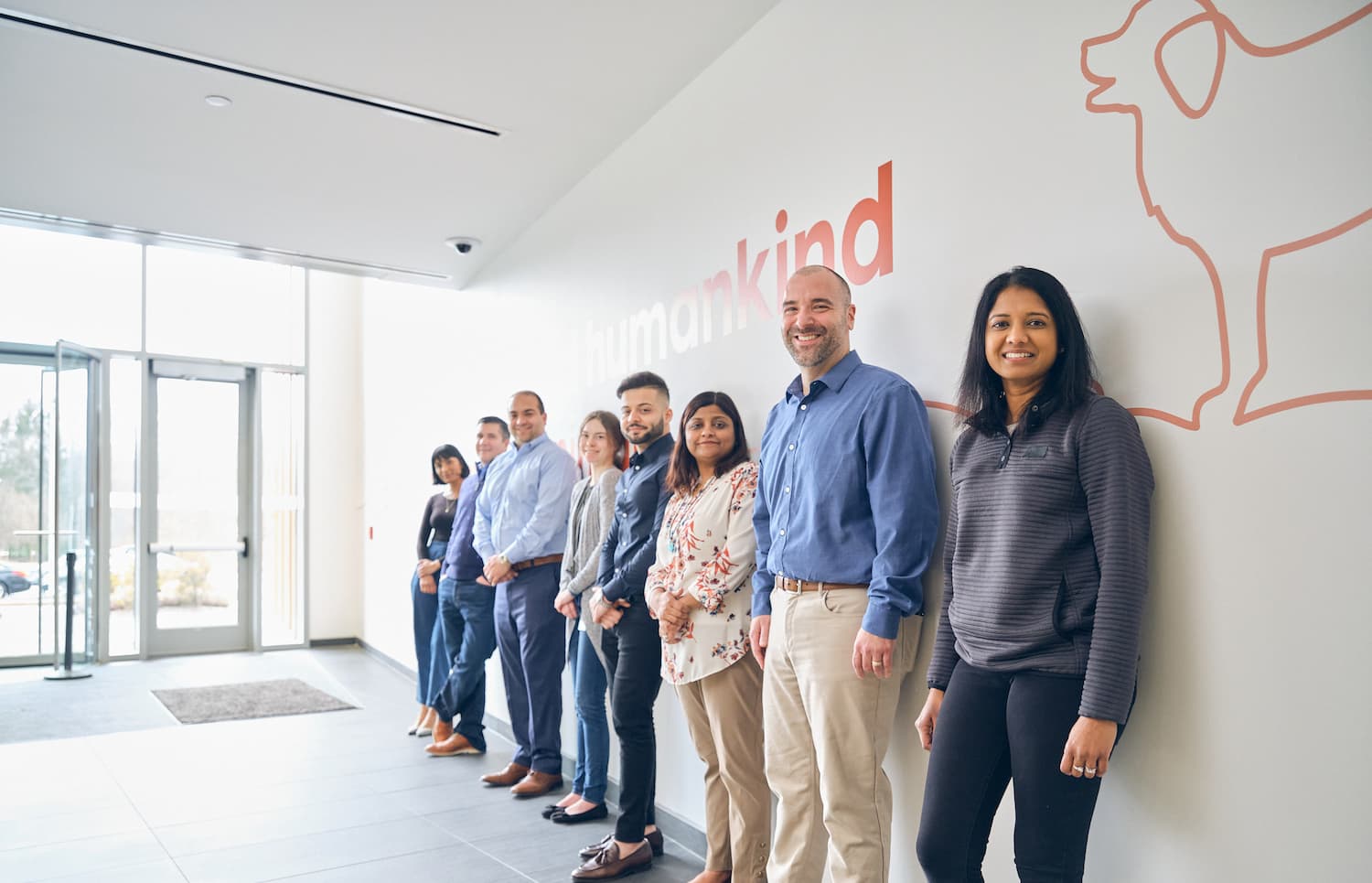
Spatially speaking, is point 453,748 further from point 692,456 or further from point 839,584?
point 839,584

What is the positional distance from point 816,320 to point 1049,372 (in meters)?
0.73

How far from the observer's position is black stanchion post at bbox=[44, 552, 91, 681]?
7141 millimetres

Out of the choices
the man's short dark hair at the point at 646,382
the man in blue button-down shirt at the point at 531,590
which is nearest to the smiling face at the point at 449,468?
the man in blue button-down shirt at the point at 531,590

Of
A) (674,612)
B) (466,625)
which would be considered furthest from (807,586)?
(466,625)

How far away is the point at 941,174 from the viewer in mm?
2486

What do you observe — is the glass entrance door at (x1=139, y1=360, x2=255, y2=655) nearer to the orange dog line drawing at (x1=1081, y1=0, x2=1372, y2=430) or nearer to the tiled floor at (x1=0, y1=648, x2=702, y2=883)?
the tiled floor at (x1=0, y1=648, x2=702, y2=883)

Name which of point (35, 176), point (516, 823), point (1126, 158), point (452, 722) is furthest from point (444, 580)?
point (1126, 158)

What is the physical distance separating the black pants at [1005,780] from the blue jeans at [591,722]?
83.7 inches

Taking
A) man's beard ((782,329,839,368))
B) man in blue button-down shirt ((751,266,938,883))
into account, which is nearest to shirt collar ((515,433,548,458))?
man in blue button-down shirt ((751,266,938,883))

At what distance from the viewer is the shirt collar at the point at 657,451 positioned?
11.6 feet

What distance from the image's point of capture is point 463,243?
5793mm

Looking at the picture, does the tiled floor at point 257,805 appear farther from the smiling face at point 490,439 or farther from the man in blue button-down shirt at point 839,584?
the smiling face at point 490,439

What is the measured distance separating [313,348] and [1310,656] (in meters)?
8.64

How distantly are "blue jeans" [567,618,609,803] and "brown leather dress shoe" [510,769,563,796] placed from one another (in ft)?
1.13
